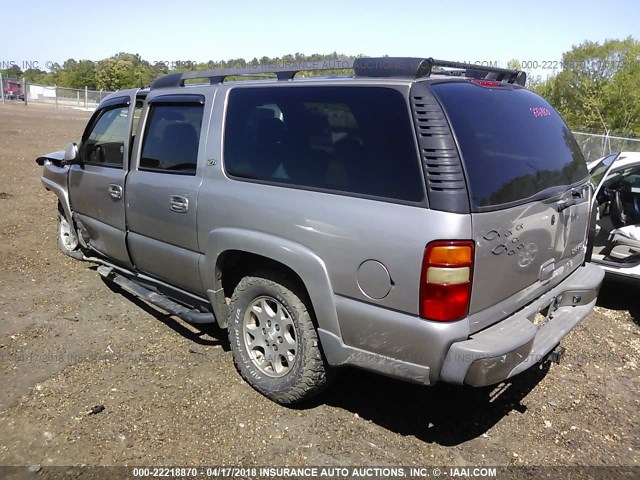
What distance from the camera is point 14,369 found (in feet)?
11.6

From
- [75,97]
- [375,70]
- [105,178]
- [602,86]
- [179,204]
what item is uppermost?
[602,86]

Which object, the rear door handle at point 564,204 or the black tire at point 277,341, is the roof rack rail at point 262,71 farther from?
the rear door handle at point 564,204

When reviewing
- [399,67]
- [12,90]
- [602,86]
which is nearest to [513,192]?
[399,67]

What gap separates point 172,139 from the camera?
12.5 ft

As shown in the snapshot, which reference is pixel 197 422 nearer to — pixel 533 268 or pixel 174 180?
pixel 174 180

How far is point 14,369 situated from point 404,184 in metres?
2.95

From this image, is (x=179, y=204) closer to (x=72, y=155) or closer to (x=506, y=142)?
(x=72, y=155)

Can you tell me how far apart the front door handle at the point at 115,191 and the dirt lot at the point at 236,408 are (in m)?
1.05

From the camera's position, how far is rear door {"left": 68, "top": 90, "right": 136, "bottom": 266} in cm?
425

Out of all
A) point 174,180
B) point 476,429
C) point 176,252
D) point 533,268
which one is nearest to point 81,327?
point 176,252

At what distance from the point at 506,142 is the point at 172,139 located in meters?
2.36

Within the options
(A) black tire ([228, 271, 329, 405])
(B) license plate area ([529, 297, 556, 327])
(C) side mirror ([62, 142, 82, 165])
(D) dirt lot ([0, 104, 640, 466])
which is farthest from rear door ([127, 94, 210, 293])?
(B) license plate area ([529, 297, 556, 327])

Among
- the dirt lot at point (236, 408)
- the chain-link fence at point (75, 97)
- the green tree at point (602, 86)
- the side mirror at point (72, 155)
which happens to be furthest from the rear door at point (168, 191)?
the chain-link fence at point (75, 97)

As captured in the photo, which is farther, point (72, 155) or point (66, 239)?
point (66, 239)
